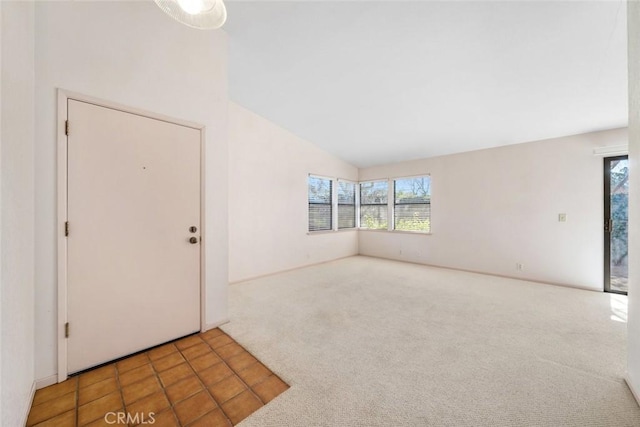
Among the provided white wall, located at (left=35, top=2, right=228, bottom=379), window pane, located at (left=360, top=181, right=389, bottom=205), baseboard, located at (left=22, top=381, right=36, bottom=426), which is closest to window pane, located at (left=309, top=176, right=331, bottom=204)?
window pane, located at (left=360, top=181, right=389, bottom=205)

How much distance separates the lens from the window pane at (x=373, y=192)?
5887 millimetres

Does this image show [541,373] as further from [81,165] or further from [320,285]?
[81,165]

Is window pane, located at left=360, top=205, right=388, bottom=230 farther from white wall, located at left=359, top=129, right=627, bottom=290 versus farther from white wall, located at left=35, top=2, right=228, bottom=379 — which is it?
white wall, located at left=35, top=2, right=228, bottom=379

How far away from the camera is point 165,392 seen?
152 cm

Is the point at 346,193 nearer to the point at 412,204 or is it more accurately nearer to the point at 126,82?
the point at 412,204

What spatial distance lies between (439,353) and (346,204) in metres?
4.38

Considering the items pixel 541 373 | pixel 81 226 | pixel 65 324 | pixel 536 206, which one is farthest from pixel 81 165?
pixel 536 206

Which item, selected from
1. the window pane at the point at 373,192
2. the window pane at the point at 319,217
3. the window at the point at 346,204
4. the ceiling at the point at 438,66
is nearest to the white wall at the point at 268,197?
the window pane at the point at 319,217

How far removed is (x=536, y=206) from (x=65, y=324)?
5839 mm

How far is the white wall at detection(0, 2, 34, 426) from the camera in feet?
3.58

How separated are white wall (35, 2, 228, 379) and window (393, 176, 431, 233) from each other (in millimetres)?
4279

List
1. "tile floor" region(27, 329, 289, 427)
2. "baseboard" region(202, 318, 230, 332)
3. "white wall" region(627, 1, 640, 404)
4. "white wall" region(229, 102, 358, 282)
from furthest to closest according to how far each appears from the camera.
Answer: "white wall" region(229, 102, 358, 282) < "baseboard" region(202, 318, 230, 332) < "white wall" region(627, 1, 640, 404) < "tile floor" region(27, 329, 289, 427)

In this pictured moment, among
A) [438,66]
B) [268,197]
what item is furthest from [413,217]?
[438,66]

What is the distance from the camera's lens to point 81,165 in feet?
5.52
